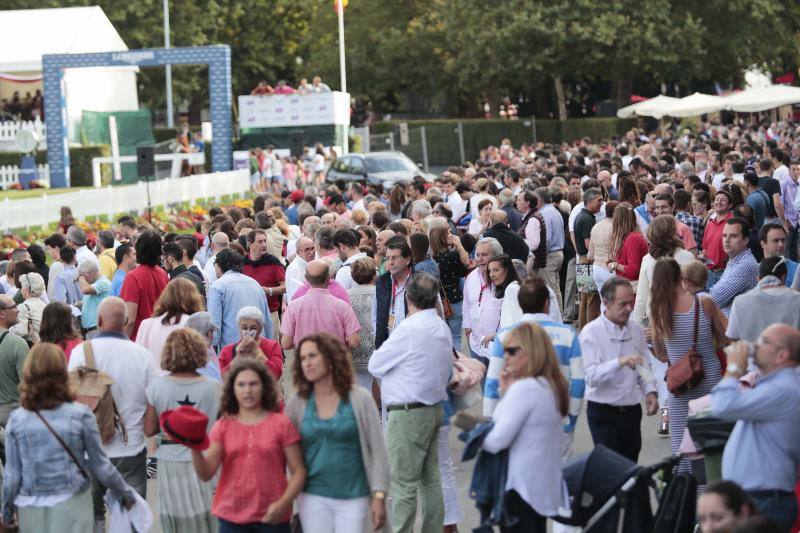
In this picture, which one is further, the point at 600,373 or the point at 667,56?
the point at 667,56

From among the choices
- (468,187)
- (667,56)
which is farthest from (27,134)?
(468,187)

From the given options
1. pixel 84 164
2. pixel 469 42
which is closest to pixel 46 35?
pixel 84 164

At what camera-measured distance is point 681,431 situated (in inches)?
351

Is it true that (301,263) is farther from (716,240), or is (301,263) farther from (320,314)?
(716,240)

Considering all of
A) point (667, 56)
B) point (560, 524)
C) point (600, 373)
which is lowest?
point (560, 524)

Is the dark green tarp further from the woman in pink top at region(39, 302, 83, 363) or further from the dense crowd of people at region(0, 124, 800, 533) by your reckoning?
the woman in pink top at region(39, 302, 83, 363)

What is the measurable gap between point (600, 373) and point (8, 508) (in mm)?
3406

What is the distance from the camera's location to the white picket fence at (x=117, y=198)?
28703 mm

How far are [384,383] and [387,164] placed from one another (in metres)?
Result: 27.7

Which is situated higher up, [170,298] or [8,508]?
[170,298]

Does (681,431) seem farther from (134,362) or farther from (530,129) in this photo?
(530,129)

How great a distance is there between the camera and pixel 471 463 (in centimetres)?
1118

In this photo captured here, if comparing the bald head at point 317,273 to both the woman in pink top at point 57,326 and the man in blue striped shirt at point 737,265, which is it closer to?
the woman in pink top at point 57,326

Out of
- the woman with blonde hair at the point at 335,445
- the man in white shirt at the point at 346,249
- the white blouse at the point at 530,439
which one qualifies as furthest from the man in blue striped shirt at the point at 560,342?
the man in white shirt at the point at 346,249
